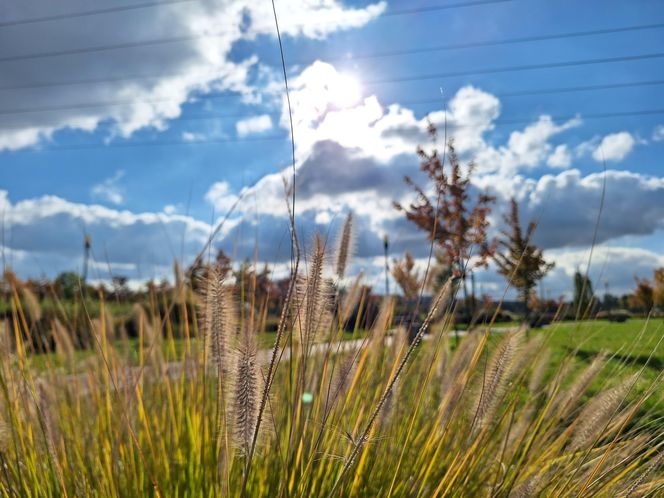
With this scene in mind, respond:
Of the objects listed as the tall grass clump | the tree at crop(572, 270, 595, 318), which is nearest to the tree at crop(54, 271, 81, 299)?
the tall grass clump

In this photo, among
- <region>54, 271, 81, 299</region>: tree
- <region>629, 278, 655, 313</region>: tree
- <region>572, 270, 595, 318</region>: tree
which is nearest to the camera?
<region>54, 271, 81, 299</region>: tree

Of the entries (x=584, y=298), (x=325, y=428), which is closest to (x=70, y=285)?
(x=584, y=298)

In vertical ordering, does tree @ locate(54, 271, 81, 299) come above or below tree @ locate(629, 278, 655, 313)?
above

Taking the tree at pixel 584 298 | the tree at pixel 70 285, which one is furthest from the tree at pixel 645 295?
the tree at pixel 70 285

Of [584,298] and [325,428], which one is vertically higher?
[584,298]

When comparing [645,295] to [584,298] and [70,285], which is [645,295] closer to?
[584,298]

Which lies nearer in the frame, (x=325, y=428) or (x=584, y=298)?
(x=325, y=428)

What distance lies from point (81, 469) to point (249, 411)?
4.63ft

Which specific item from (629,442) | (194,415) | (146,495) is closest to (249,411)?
(146,495)

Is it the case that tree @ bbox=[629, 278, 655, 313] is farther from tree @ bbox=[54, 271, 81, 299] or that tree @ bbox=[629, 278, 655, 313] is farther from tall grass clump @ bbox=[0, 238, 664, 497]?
tree @ bbox=[54, 271, 81, 299]

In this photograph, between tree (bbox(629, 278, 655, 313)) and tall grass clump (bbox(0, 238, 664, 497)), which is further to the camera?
tree (bbox(629, 278, 655, 313))

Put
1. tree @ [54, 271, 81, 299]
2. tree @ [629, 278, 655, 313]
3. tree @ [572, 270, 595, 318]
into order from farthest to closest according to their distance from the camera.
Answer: tree @ [629, 278, 655, 313]
tree @ [572, 270, 595, 318]
tree @ [54, 271, 81, 299]

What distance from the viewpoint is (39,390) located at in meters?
2.35

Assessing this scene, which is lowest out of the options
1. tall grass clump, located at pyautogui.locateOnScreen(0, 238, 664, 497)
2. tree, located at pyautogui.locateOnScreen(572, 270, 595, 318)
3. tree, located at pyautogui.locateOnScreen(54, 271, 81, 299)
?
tall grass clump, located at pyautogui.locateOnScreen(0, 238, 664, 497)
